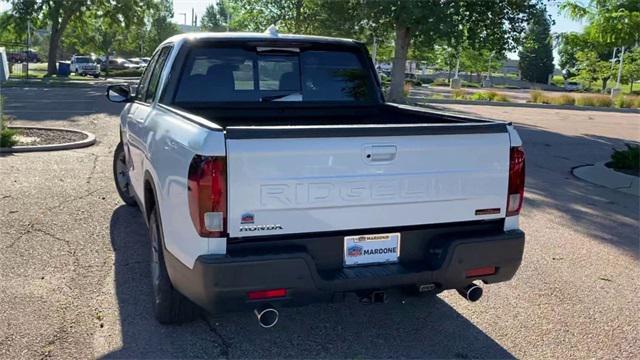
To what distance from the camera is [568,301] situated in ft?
14.9

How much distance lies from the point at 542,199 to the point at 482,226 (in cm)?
496

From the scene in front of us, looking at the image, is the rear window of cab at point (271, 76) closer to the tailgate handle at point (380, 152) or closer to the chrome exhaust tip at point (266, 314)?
the tailgate handle at point (380, 152)

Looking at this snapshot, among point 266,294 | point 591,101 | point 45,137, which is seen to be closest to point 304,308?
point 266,294

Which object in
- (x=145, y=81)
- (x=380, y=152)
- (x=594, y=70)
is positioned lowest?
(x=380, y=152)

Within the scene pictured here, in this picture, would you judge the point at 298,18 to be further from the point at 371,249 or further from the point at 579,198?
the point at 371,249

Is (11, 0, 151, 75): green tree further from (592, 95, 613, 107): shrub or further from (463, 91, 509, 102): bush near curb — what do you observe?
(592, 95, 613, 107): shrub

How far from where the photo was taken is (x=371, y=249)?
338 cm

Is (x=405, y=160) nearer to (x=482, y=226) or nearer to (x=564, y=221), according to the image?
(x=482, y=226)

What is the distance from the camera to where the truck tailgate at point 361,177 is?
118 inches

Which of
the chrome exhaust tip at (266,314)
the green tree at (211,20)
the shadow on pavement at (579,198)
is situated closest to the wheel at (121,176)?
the chrome exhaust tip at (266,314)

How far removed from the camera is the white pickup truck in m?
3.00

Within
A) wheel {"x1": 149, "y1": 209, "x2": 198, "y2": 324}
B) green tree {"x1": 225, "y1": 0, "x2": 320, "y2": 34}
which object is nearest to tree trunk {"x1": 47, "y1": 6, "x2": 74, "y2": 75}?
green tree {"x1": 225, "y1": 0, "x2": 320, "y2": 34}

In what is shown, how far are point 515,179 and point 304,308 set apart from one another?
1.76 metres

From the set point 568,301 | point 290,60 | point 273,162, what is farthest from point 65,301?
point 568,301
